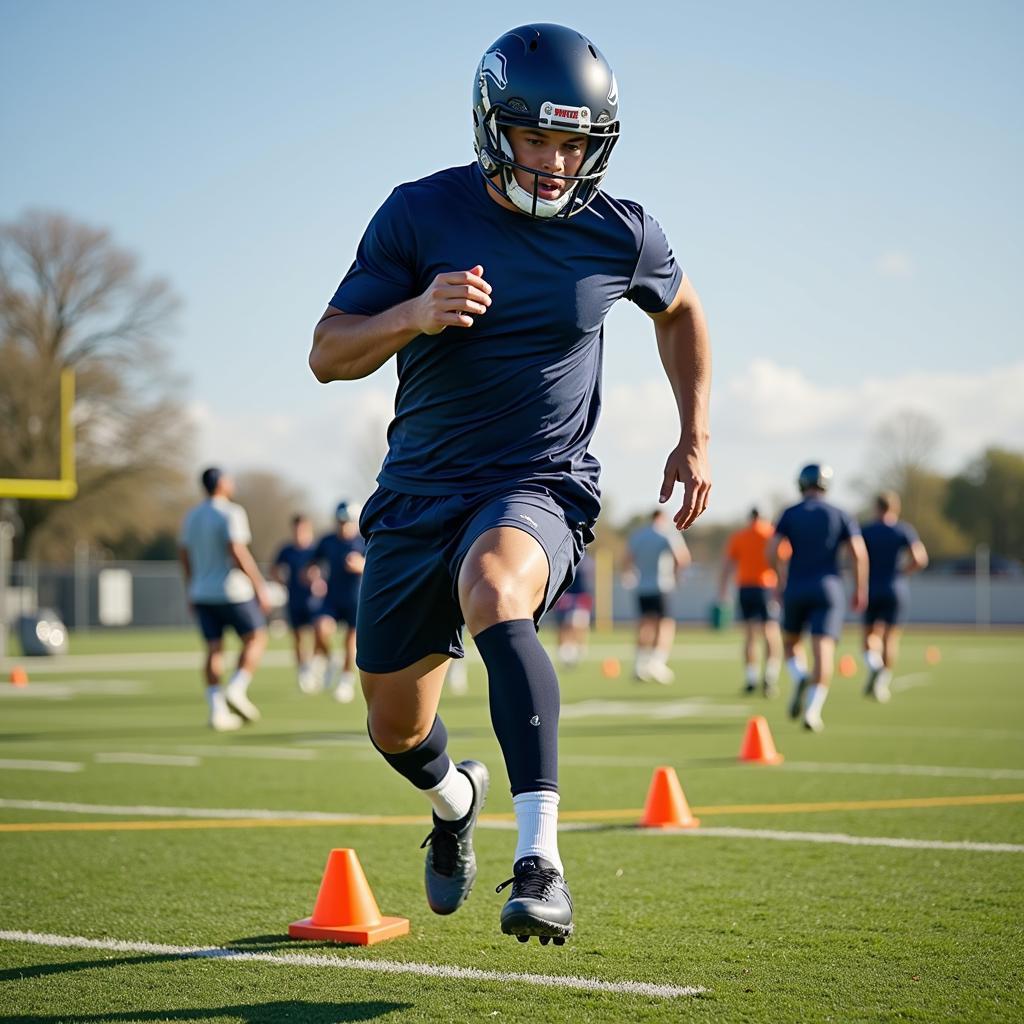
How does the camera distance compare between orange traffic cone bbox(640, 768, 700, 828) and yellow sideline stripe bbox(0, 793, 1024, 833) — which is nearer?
orange traffic cone bbox(640, 768, 700, 828)

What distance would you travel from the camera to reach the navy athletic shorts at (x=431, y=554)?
399cm

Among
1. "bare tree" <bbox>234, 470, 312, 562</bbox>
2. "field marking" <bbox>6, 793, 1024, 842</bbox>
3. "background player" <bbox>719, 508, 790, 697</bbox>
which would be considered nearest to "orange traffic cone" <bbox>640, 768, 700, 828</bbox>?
"field marking" <bbox>6, 793, 1024, 842</bbox>

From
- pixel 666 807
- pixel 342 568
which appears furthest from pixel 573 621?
pixel 666 807

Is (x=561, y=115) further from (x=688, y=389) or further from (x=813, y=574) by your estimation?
(x=813, y=574)

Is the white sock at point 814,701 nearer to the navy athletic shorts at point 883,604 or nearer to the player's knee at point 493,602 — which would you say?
the navy athletic shorts at point 883,604

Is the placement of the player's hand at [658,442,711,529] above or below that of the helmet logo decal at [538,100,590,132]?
below

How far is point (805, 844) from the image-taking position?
651 centimetres

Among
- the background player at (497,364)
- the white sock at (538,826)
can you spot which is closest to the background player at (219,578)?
the background player at (497,364)

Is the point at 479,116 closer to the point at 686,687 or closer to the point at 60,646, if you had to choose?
the point at 686,687

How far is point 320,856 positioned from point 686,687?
42.8ft

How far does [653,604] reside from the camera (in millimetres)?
20281

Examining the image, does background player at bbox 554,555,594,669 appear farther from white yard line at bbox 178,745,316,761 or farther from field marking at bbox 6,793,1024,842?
field marking at bbox 6,793,1024,842

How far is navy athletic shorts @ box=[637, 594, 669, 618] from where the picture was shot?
791 inches

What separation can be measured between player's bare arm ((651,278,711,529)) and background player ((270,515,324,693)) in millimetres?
14529
